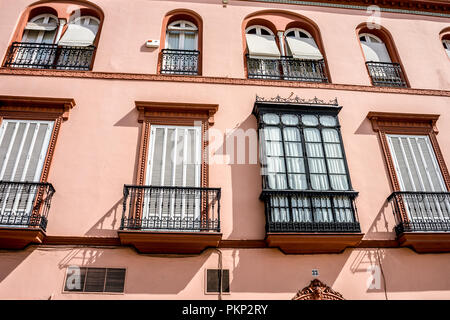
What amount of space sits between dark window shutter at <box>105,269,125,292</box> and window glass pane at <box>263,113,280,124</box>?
4.49 metres

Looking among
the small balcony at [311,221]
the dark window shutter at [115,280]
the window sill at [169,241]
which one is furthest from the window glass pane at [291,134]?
the dark window shutter at [115,280]

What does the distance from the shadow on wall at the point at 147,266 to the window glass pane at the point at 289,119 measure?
11.9 feet

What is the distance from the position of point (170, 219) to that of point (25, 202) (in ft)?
9.42

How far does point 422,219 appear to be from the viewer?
755cm

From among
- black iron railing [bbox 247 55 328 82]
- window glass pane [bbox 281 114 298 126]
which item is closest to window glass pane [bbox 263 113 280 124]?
window glass pane [bbox 281 114 298 126]

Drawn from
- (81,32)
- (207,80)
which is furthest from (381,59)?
(81,32)

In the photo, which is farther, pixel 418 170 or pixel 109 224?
pixel 418 170

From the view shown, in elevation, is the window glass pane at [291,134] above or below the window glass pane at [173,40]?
below

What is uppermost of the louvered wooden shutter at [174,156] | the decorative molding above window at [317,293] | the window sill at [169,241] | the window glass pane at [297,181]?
the louvered wooden shutter at [174,156]

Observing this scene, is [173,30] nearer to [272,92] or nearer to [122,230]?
[272,92]

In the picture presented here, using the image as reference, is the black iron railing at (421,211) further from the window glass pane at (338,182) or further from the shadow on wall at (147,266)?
the shadow on wall at (147,266)

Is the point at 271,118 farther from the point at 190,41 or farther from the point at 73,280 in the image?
the point at 73,280

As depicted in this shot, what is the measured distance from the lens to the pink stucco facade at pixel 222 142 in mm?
6809

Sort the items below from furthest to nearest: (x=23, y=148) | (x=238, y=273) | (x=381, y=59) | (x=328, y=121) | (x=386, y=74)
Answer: (x=381, y=59), (x=386, y=74), (x=328, y=121), (x=23, y=148), (x=238, y=273)
